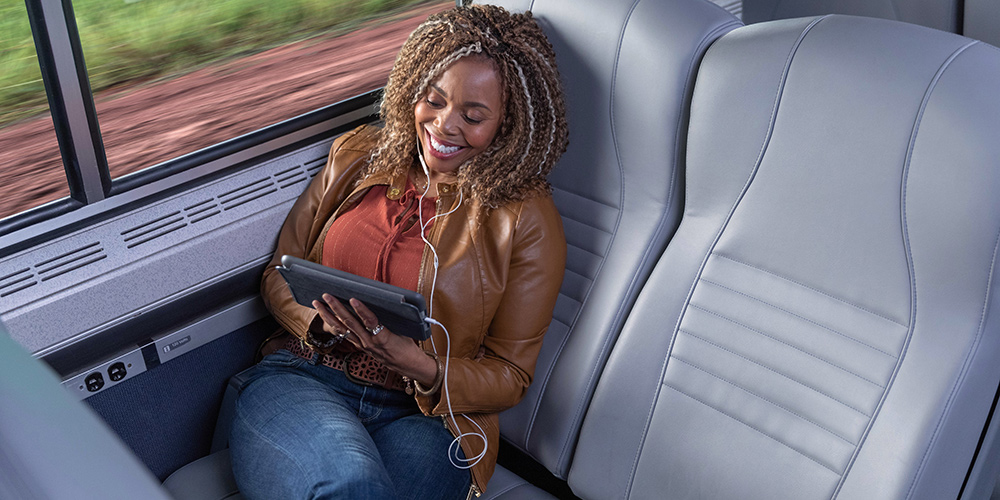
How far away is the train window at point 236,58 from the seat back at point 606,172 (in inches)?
25.0

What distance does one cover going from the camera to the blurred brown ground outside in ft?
5.55

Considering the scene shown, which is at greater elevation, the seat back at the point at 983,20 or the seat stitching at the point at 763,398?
the seat back at the point at 983,20

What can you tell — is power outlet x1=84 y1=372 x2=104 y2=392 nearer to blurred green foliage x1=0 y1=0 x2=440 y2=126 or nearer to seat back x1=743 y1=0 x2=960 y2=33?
blurred green foliage x1=0 y1=0 x2=440 y2=126

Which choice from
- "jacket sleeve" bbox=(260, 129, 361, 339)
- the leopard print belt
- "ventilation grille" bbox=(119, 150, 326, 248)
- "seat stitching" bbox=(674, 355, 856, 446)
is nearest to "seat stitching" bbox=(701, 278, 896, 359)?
"seat stitching" bbox=(674, 355, 856, 446)

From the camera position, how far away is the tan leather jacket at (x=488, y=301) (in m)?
1.58

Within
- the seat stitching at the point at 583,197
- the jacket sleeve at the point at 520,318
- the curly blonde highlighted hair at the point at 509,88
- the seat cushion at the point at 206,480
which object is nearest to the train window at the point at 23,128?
the seat cushion at the point at 206,480

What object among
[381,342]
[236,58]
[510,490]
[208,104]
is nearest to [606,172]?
[381,342]

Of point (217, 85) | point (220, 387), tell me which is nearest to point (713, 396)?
point (220, 387)

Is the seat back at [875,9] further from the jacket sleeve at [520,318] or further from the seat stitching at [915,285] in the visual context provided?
the jacket sleeve at [520,318]

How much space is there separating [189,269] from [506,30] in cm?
81

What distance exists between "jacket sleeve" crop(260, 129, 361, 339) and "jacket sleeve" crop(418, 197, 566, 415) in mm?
436

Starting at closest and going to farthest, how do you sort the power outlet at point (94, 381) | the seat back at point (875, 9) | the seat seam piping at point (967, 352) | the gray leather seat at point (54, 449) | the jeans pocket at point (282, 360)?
the gray leather seat at point (54, 449) → the seat seam piping at point (967, 352) → the power outlet at point (94, 381) → the jeans pocket at point (282, 360) → the seat back at point (875, 9)

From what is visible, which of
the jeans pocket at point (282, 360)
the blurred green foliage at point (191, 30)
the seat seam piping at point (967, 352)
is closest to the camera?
the seat seam piping at point (967, 352)

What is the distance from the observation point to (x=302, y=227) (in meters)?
1.78
